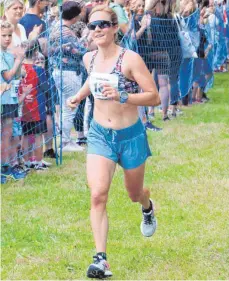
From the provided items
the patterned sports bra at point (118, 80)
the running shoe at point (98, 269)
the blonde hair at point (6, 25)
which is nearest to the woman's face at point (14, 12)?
the blonde hair at point (6, 25)

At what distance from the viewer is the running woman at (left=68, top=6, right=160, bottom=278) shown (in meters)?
5.70

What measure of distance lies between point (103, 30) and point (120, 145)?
84 cm

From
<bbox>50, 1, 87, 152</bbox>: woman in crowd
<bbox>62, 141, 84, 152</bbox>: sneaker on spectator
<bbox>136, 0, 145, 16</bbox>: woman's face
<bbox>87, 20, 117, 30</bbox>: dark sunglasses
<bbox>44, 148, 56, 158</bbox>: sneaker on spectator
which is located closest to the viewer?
<bbox>87, 20, 117, 30</bbox>: dark sunglasses

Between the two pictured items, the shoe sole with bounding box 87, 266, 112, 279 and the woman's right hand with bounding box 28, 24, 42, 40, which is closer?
the shoe sole with bounding box 87, 266, 112, 279

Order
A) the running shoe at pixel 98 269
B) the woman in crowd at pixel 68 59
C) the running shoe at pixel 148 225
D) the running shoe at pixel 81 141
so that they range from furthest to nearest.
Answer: the running shoe at pixel 81 141 < the woman in crowd at pixel 68 59 < the running shoe at pixel 148 225 < the running shoe at pixel 98 269

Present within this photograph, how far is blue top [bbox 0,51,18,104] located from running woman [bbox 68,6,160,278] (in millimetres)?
2613

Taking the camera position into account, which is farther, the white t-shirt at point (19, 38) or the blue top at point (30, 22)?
the blue top at point (30, 22)

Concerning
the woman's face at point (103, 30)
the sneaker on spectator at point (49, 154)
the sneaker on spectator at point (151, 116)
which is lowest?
the sneaker on spectator at point (151, 116)

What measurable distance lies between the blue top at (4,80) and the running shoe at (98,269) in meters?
A: 3.33

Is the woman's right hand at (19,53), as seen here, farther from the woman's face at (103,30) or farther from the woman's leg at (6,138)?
the woman's face at (103,30)

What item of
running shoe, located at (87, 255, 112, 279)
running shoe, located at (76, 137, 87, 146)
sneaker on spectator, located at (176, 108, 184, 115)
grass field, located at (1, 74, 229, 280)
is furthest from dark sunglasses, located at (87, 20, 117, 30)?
sneaker on spectator, located at (176, 108, 184, 115)

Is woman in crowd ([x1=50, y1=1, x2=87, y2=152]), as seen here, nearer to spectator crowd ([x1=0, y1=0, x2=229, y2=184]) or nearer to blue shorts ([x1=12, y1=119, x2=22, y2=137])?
spectator crowd ([x1=0, y1=0, x2=229, y2=184])

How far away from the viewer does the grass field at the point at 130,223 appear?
19.5 feet

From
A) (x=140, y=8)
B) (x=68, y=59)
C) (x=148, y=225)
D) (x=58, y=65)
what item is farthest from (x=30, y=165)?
(x=140, y=8)
